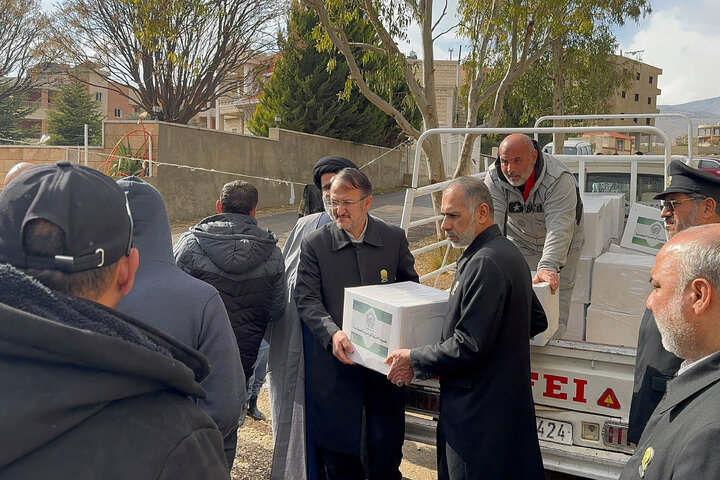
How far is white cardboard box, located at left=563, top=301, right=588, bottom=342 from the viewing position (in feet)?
14.3

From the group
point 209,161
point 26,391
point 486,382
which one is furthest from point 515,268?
point 209,161

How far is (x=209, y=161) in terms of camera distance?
17.2 m

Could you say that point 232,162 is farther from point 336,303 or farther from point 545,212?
point 336,303

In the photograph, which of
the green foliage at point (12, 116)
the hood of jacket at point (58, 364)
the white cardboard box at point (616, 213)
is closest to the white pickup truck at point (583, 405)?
the white cardboard box at point (616, 213)

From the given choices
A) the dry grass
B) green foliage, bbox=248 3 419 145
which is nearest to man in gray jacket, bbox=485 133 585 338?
the dry grass

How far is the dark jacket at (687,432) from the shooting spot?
141 centimetres

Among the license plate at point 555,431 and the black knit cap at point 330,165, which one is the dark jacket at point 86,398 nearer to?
the license plate at point 555,431

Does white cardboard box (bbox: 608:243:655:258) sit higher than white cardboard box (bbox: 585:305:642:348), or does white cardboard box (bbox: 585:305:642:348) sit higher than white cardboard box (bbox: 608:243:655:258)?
white cardboard box (bbox: 608:243:655:258)

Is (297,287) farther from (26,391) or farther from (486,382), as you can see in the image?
(26,391)

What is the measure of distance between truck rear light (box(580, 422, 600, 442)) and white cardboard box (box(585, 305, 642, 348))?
86 cm

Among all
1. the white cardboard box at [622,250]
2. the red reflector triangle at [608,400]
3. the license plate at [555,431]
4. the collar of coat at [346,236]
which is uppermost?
the collar of coat at [346,236]

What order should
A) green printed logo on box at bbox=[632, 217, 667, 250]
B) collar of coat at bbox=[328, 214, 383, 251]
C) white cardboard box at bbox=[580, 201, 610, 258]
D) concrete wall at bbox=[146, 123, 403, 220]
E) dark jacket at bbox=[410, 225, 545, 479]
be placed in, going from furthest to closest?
1. concrete wall at bbox=[146, 123, 403, 220]
2. green printed logo on box at bbox=[632, 217, 667, 250]
3. white cardboard box at bbox=[580, 201, 610, 258]
4. collar of coat at bbox=[328, 214, 383, 251]
5. dark jacket at bbox=[410, 225, 545, 479]

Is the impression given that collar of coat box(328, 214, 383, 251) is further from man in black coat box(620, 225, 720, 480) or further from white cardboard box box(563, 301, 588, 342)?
man in black coat box(620, 225, 720, 480)

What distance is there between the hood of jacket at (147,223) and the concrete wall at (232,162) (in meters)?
12.6
